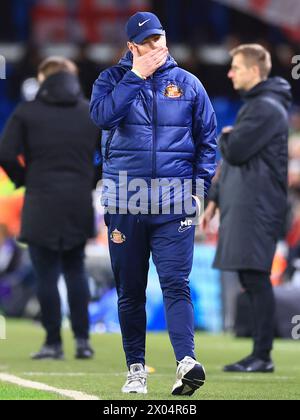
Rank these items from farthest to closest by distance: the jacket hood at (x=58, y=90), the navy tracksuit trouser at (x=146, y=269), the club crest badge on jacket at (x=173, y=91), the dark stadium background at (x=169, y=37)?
the dark stadium background at (x=169, y=37) < the jacket hood at (x=58, y=90) < the club crest badge on jacket at (x=173, y=91) < the navy tracksuit trouser at (x=146, y=269)

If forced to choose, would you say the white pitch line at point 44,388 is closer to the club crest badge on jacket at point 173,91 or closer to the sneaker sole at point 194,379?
the sneaker sole at point 194,379

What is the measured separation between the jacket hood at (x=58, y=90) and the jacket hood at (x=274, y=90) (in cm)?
144

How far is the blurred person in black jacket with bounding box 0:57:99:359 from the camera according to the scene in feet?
34.5

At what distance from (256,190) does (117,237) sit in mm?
2265

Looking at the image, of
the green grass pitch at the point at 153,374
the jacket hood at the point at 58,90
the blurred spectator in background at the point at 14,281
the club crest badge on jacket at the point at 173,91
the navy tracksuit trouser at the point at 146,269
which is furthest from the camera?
the blurred spectator in background at the point at 14,281

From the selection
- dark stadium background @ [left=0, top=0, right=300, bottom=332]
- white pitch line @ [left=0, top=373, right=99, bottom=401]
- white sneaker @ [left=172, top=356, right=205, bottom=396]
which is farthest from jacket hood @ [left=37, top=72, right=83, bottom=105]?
dark stadium background @ [left=0, top=0, right=300, bottom=332]

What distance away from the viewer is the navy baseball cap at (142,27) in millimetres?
7570

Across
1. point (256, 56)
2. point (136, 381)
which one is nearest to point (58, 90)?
point (256, 56)

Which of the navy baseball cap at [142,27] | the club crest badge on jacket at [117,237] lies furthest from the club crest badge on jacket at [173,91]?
the club crest badge on jacket at [117,237]

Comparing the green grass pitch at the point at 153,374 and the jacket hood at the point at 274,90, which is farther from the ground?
the jacket hood at the point at 274,90

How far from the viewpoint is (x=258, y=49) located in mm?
9969

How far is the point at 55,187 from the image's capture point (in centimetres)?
1061

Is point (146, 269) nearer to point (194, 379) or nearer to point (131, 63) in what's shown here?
point (194, 379)
